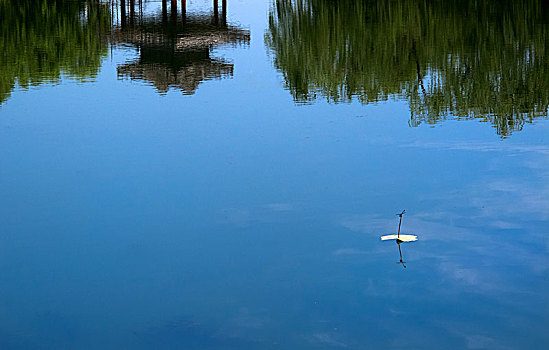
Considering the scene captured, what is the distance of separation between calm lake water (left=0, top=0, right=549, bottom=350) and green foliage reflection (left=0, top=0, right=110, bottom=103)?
16cm

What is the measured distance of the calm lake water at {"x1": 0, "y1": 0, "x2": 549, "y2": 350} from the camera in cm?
532

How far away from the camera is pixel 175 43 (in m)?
16.0

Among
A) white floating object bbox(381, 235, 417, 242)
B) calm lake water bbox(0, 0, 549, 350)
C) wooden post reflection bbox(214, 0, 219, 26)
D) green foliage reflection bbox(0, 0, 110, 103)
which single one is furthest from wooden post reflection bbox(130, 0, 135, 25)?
white floating object bbox(381, 235, 417, 242)

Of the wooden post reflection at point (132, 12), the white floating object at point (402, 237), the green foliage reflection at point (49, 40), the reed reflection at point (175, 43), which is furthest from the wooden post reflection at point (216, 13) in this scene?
the white floating object at point (402, 237)

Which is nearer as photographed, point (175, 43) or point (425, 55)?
point (425, 55)

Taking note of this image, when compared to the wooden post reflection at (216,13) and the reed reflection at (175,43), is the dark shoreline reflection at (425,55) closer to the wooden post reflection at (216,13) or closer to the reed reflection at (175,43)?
the reed reflection at (175,43)

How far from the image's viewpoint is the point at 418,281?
579 centimetres

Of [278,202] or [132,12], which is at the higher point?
[132,12]

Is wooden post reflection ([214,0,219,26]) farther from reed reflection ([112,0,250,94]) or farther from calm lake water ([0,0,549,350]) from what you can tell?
calm lake water ([0,0,549,350])

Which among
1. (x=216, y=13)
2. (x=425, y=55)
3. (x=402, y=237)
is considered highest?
(x=216, y=13)

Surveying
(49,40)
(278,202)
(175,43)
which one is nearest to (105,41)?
(49,40)

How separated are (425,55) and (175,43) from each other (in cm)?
431

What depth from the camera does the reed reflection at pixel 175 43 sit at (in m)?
13.3

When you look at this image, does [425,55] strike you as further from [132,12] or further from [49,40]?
[132,12]
